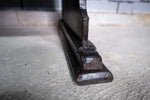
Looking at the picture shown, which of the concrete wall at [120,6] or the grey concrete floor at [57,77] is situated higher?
the concrete wall at [120,6]

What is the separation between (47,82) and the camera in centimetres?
37

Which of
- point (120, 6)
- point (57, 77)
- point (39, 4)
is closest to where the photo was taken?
point (57, 77)

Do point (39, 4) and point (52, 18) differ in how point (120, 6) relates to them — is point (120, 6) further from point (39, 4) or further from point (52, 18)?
point (39, 4)

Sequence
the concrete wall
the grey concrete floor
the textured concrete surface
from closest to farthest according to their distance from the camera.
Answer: the grey concrete floor, the textured concrete surface, the concrete wall

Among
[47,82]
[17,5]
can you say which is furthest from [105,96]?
[17,5]

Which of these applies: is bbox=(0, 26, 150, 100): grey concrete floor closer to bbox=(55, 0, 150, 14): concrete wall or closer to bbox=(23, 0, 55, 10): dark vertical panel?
bbox=(23, 0, 55, 10): dark vertical panel

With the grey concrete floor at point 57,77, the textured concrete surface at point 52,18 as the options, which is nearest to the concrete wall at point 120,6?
the textured concrete surface at point 52,18

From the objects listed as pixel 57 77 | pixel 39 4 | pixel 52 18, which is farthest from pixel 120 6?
pixel 57 77

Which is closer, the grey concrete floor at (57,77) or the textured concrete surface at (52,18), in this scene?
the grey concrete floor at (57,77)

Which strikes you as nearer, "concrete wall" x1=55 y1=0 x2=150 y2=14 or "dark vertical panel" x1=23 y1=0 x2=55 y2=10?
"dark vertical panel" x1=23 y1=0 x2=55 y2=10

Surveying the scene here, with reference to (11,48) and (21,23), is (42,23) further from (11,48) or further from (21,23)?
(11,48)

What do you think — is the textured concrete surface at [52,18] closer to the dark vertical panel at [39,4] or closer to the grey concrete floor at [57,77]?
the dark vertical panel at [39,4]

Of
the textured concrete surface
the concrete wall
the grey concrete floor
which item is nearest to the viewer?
→ the grey concrete floor

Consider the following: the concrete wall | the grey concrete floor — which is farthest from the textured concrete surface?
the grey concrete floor
